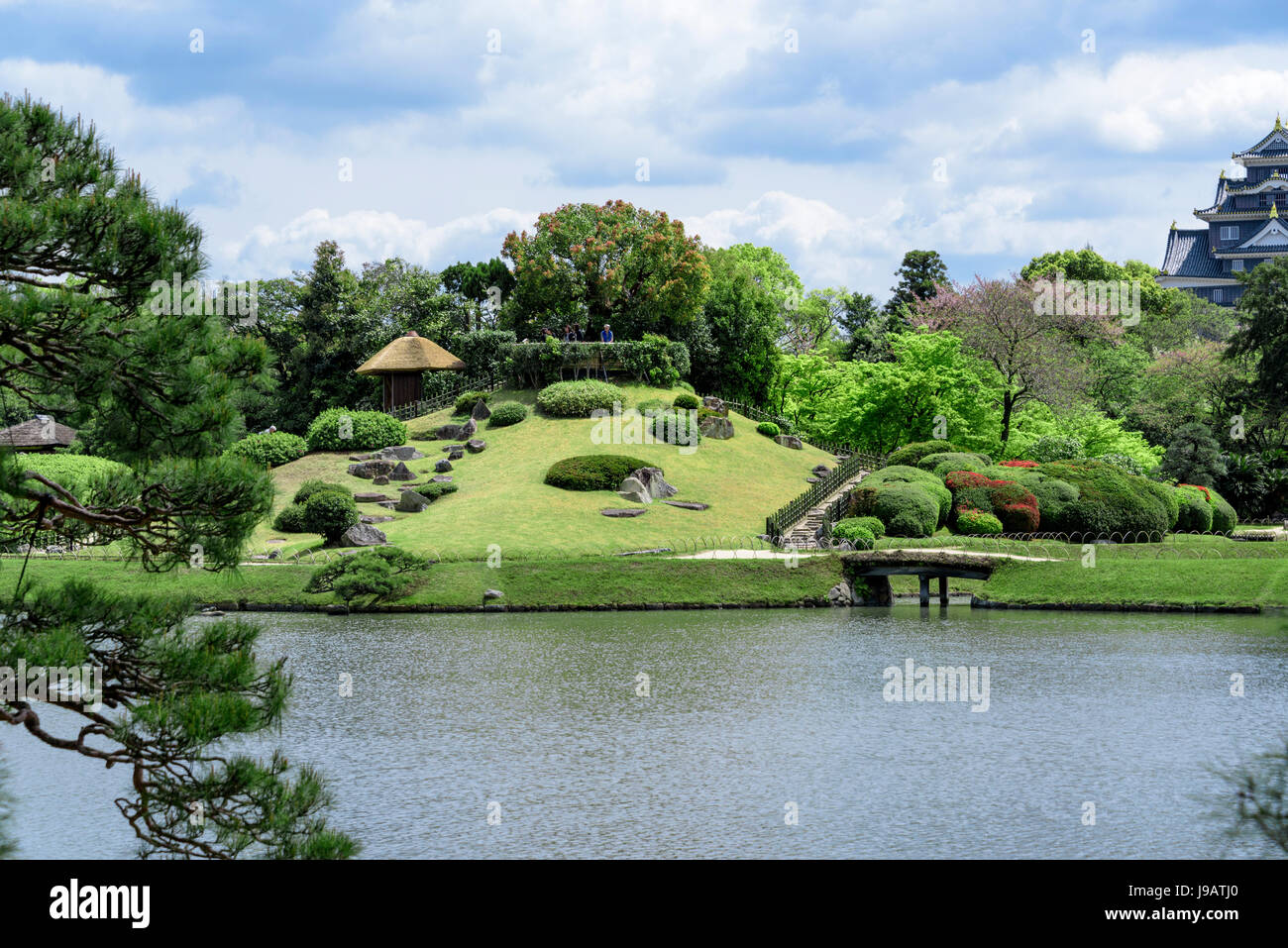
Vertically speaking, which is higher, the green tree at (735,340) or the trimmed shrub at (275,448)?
the green tree at (735,340)

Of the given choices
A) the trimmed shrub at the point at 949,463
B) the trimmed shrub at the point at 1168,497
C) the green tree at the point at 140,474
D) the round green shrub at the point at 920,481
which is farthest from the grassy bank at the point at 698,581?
the green tree at the point at 140,474

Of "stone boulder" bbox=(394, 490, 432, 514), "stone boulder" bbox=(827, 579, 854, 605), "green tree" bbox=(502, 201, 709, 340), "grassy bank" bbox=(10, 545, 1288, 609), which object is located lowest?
"stone boulder" bbox=(827, 579, 854, 605)

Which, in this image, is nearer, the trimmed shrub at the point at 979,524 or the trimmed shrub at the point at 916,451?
the trimmed shrub at the point at 979,524

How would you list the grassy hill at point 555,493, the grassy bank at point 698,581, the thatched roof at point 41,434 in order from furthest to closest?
the thatched roof at point 41,434 → the grassy hill at point 555,493 → the grassy bank at point 698,581

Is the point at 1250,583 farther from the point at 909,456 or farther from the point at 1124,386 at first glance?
the point at 1124,386

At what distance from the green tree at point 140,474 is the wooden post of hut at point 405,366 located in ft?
172

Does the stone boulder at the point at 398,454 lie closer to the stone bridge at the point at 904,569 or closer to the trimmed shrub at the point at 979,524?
the stone bridge at the point at 904,569

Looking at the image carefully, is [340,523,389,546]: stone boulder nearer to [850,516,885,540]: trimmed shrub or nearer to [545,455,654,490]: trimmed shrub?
[545,455,654,490]: trimmed shrub

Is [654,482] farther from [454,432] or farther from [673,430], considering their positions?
[454,432]

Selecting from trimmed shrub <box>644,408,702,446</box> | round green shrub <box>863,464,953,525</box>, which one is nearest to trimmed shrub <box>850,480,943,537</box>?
round green shrub <box>863,464,953,525</box>

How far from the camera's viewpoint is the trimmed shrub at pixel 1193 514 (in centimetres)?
4478

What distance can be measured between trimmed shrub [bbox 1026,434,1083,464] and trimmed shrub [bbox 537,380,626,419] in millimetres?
19791

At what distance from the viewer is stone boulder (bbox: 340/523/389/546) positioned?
39500 millimetres

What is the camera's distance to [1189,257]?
337 feet
